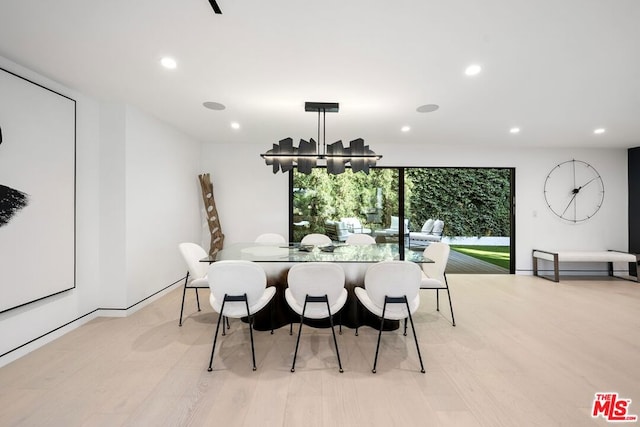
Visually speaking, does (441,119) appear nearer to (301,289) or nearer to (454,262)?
(301,289)

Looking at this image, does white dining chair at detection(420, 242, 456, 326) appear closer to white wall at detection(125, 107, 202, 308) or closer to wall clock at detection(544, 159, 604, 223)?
white wall at detection(125, 107, 202, 308)

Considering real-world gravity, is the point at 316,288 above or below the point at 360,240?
below

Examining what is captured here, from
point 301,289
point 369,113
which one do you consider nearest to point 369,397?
point 301,289

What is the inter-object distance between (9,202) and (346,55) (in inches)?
119

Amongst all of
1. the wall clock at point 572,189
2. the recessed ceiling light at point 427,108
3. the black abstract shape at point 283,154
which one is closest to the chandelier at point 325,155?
the black abstract shape at point 283,154

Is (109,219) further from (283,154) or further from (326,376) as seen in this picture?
(326,376)

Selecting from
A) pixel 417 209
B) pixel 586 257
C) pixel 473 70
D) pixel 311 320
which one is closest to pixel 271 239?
pixel 311 320

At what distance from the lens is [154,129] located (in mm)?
3979

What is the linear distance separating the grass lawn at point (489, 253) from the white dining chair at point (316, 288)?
644cm

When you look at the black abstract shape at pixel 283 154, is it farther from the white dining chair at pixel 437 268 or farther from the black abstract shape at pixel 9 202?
the black abstract shape at pixel 9 202

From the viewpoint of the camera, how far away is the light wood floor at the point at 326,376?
1813 millimetres

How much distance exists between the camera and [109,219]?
342 cm

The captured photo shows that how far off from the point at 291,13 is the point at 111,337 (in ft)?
10.8

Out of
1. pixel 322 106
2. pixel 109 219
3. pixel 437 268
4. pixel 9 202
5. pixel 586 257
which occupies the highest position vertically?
pixel 322 106
